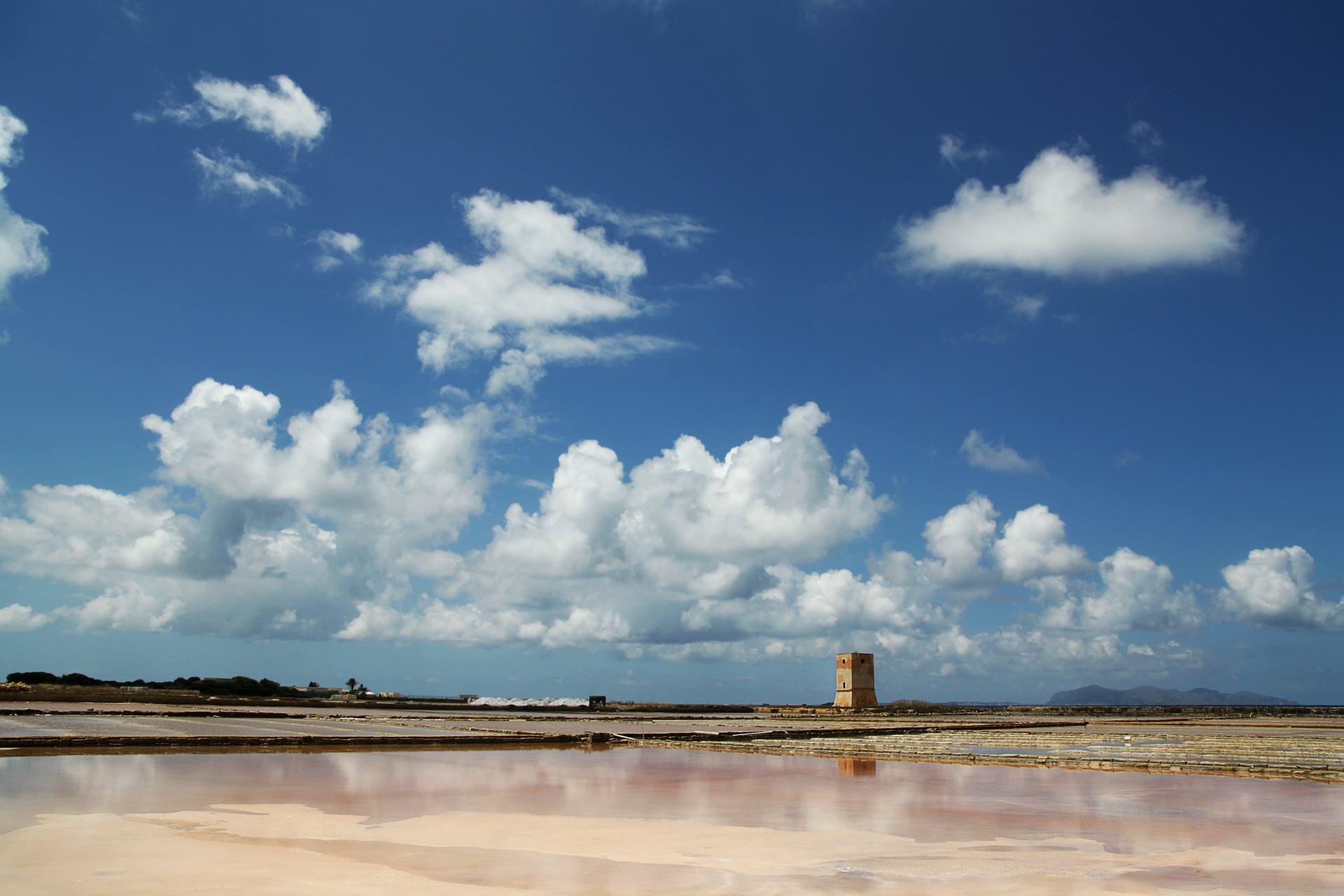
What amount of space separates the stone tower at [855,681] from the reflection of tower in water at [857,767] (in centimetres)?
3970

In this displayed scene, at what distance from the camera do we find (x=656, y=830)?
34.0ft

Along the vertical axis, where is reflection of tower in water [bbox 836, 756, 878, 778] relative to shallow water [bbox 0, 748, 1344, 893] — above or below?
below

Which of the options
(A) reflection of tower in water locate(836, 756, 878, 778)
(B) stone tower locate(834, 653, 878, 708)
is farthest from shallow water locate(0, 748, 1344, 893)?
(B) stone tower locate(834, 653, 878, 708)

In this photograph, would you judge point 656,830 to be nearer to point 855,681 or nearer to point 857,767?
point 857,767

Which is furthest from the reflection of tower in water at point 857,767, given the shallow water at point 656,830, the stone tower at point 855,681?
the stone tower at point 855,681

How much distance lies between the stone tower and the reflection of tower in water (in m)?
39.7

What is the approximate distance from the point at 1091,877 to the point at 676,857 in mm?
3924

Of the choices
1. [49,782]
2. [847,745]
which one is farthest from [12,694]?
[847,745]

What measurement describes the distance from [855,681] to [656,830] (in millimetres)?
53053

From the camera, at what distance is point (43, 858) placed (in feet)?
26.4

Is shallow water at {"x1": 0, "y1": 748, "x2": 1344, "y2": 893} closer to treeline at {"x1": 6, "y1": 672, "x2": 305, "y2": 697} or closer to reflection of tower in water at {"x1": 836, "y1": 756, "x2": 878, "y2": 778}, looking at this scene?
reflection of tower in water at {"x1": 836, "y1": 756, "x2": 878, "y2": 778}

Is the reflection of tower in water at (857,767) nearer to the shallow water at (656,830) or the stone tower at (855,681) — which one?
the shallow water at (656,830)

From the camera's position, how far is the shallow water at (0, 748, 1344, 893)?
7.68 metres

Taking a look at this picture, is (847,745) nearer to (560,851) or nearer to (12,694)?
(560,851)
